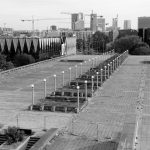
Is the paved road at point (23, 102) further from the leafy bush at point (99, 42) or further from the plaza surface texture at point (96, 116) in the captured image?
the leafy bush at point (99, 42)

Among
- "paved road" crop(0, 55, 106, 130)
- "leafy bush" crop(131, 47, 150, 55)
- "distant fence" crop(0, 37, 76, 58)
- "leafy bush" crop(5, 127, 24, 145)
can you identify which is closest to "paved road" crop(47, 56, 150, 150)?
"paved road" crop(0, 55, 106, 130)

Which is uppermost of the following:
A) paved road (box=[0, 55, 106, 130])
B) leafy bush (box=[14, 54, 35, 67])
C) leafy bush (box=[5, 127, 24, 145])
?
leafy bush (box=[5, 127, 24, 145])

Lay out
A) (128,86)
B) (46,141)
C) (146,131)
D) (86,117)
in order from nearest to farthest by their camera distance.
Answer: (46,141)
(146,131)
(86,117)
(128,86)

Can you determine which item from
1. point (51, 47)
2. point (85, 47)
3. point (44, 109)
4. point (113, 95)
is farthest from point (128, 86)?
point (85, 47)

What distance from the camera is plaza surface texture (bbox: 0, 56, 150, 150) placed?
19.2 metres

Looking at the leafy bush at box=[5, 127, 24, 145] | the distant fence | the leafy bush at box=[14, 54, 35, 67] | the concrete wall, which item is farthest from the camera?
the concrete wall

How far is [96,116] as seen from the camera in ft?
84.4

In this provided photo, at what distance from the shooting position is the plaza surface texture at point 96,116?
62.9 feet

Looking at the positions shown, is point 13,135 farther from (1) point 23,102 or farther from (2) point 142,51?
(2) point 142,51

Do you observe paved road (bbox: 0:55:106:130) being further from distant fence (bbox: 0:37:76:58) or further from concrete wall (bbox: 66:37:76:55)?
concrete wall (bbox: 66:37:76:55)

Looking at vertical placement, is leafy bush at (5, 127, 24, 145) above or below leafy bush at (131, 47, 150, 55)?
above

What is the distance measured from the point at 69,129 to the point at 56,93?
11295mm

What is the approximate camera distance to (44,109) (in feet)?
90.6

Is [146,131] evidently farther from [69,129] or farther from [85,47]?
[85,47]
